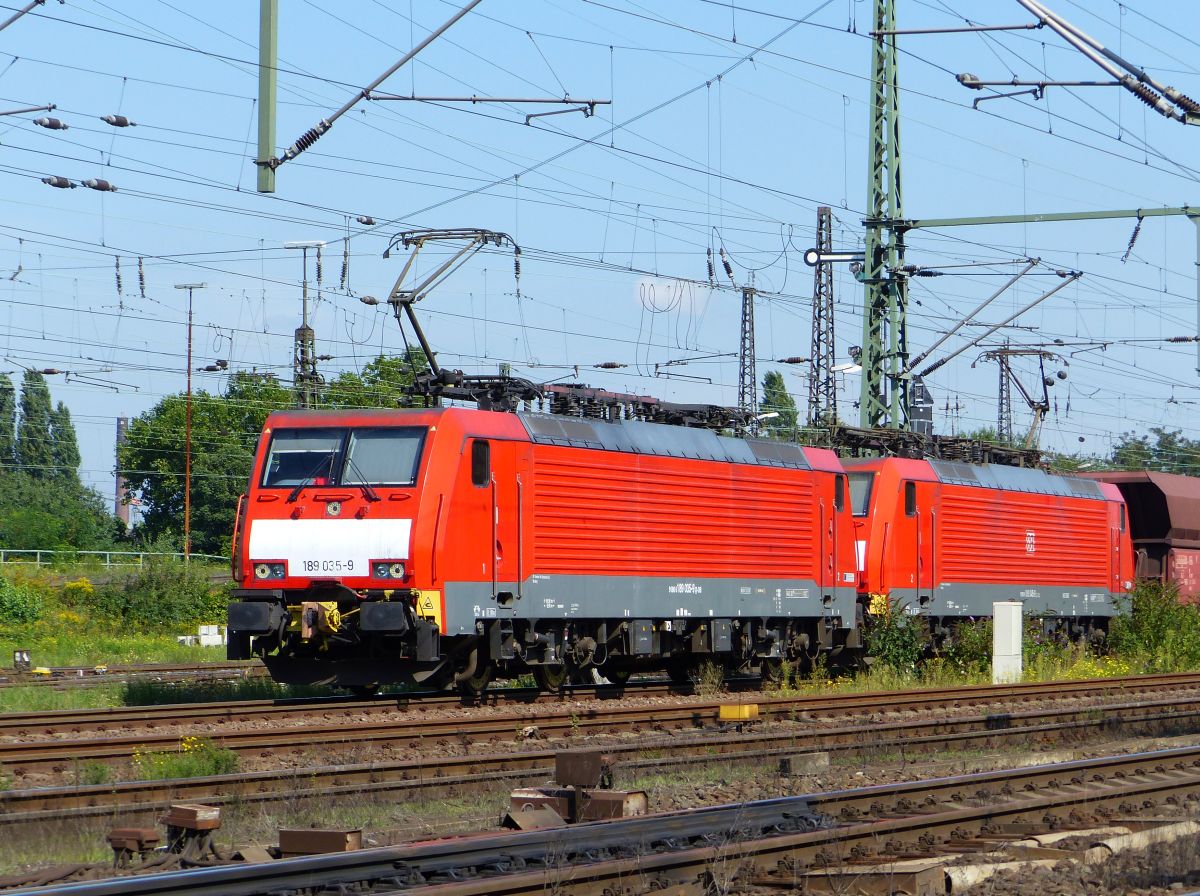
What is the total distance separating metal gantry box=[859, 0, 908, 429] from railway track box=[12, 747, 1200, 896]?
57.0 ft

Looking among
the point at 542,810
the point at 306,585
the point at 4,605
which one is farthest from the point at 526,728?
the point at 4,605

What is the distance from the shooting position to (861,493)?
90.2 feet

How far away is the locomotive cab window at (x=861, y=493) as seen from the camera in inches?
1075

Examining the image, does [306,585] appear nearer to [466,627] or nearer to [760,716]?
[466,627]

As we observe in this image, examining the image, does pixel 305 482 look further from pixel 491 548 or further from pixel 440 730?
pixel 440 730

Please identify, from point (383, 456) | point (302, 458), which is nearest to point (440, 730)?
point (383, 456)

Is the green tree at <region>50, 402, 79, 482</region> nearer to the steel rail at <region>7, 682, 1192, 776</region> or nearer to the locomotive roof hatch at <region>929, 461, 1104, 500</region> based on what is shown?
the locomotive roof hatch at <region>929, 461, 1104, 500</region>

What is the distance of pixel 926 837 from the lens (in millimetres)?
10469

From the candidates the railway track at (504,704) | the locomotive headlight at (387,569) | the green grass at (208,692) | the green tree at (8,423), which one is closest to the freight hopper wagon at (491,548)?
the locomotive headlight at (387,569)

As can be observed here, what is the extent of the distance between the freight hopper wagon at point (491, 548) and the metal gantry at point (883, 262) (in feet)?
21.2

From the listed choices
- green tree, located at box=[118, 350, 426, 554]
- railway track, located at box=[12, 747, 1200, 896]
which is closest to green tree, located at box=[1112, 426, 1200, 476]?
green tree, located at box=[118, 350, 426, 554]

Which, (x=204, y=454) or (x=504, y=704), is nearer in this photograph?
(x=504, y=704)

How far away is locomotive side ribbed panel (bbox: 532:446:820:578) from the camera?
2069 cm

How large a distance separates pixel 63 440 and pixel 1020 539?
276 ft
